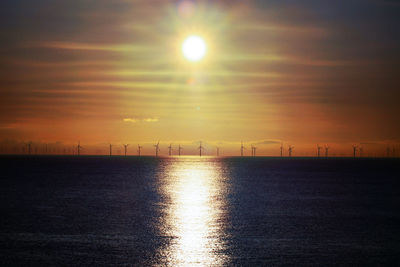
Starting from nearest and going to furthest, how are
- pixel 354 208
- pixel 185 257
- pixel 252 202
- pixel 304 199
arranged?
1. pixel 185 257
2. pixel 354 208
3. pixel 252 202
4. pixel 304 199

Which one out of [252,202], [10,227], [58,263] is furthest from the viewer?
[252,202]

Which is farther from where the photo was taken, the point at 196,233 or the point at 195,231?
the point at 195,231

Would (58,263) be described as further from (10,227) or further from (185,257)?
(10,227)

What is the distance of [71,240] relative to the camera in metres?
46.6

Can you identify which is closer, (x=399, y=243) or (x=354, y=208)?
(x=399, y=243)

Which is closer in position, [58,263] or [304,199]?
[58,263]

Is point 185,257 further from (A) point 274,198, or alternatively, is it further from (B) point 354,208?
(A) point 274,198

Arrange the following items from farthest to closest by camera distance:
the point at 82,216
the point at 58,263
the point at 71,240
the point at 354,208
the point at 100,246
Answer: the point at 354,208 → the point at 82,216 → the point at 71,240 → the point at 100,246 → the point at 58,263

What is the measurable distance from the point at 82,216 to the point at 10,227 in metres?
11.9

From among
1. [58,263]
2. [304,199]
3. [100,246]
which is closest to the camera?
[58,263]

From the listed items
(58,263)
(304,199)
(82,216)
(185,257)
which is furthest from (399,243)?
(304,199)

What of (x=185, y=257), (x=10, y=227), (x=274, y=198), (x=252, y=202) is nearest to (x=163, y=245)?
(x=185, y=257)

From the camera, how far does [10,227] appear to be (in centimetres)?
5409

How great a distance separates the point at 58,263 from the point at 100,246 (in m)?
6.76
